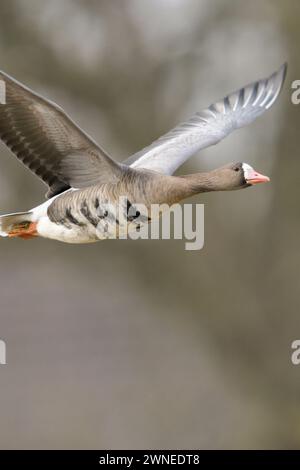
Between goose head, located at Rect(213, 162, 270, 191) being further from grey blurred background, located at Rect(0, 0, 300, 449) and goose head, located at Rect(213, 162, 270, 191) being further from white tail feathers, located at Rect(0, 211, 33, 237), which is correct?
grey blurred background, located at Rect(0, 0, 300, 449)

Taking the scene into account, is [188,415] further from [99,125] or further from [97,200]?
[97,200]

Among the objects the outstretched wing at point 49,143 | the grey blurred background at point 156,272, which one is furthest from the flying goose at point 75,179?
the grey blurred background at point 156,272

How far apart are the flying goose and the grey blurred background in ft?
14.7

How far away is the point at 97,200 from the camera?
4.38 m

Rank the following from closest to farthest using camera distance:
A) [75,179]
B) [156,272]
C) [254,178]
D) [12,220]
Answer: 1. [254,178]
2. [75,179]
3. [12,220]
4. [156,272]

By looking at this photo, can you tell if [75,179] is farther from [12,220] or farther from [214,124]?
[214,124]

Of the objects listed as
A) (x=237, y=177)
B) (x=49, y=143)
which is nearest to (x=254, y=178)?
(x=237, y=177)

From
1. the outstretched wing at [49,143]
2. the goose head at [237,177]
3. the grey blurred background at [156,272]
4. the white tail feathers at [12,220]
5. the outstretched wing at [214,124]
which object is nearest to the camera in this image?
the outstretched wing at [49,143]

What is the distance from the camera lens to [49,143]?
14.6 feet

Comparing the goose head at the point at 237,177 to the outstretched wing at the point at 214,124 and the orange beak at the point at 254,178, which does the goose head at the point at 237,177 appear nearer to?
the orange beak at the point at 254,178

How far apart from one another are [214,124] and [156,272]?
5277 millimetres

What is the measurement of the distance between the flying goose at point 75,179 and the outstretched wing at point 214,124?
1.51 feet

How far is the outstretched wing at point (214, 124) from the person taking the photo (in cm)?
509

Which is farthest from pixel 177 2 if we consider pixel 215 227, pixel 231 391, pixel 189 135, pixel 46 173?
pixel 46 173
